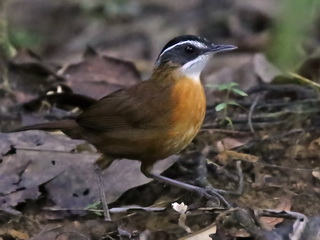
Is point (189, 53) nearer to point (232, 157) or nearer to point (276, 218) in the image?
point (232, 157)

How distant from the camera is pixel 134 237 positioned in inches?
221

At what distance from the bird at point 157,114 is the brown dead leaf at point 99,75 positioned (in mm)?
1599

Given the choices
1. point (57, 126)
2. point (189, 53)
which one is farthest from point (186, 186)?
point (57, 126)

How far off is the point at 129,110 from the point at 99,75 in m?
2.32

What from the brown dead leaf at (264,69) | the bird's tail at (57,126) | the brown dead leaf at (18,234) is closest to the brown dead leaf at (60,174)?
the bird's tail at (57,126)

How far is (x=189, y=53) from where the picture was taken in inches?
249

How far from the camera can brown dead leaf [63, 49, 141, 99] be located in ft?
26.8

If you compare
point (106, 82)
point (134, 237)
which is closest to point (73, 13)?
point (106, 82)

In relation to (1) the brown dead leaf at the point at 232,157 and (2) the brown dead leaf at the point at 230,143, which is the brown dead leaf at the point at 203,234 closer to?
(1) the brown dead leaf at the point at 232,157

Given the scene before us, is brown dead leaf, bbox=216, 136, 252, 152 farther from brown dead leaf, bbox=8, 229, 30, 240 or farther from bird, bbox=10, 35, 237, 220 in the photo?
brown dead leaf, bbox=8, 229, 30, 240

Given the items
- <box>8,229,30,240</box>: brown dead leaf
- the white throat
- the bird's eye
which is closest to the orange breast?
the white throat

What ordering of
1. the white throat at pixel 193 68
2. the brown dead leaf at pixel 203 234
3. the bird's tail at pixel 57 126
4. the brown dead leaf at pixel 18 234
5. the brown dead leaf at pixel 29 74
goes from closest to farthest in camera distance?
the brown dead leaf at pixel 203 234 < the brown dead leaf at pixel 18 234 < the white throat at pixel 193 68 < the bird's tail at pixel 57 126 < the brown dead leaf at pixel 29 74

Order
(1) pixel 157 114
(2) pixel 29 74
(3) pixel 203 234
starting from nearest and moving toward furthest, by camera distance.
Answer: (3) pixel 203 234, (1) pixel 157 114, (2) pixel 29 74

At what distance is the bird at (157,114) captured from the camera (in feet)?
19.7
